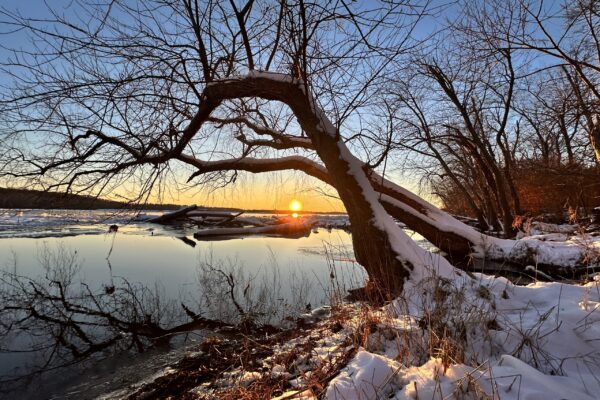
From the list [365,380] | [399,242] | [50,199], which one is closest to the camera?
[365,380]

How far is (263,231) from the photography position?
1783cm

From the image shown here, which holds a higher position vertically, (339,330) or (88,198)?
(88,198)

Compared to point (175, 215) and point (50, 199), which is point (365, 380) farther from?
point (175, 215)

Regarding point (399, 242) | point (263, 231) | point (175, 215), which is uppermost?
point (175, 215)

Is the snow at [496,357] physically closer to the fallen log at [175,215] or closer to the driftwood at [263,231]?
the driftwood at [263,231]

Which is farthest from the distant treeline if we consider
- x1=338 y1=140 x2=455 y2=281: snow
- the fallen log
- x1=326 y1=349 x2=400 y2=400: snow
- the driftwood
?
the fallen log

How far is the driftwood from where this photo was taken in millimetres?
15312

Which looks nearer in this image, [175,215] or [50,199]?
[50,199]

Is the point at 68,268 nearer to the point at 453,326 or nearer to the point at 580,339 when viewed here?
the point at 453,326

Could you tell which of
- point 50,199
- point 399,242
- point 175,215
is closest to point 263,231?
point 175,215

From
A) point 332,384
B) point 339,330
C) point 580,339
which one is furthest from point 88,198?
point 580,339

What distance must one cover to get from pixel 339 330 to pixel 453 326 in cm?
121

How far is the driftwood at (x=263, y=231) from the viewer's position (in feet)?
50.2

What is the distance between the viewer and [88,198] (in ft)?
16.5
